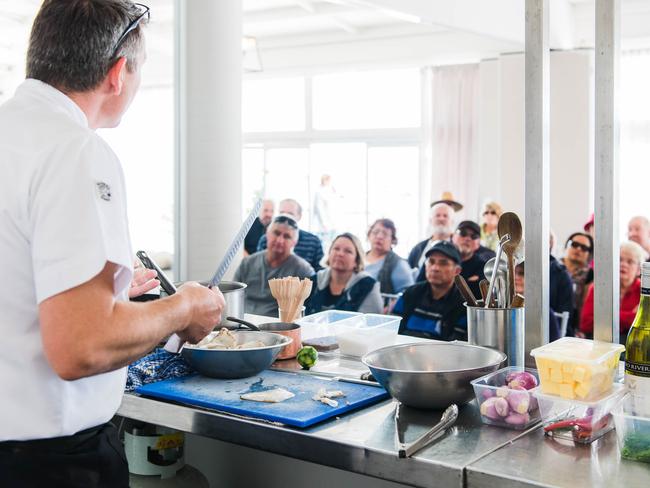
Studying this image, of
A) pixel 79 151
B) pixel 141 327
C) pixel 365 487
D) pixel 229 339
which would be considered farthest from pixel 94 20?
pixel 365 487

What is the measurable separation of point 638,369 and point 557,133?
21.1 feet

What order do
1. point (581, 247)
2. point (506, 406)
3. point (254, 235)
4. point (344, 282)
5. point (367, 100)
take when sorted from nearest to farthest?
point (506, 406) < point (344, 282) < point (581, 247) < point (254, 235) < point (367, 100)

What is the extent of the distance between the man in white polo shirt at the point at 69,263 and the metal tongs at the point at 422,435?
1.32 feet

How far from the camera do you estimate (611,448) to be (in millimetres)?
1354

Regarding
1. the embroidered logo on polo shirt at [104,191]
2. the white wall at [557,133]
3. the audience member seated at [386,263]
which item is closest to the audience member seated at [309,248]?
the audience member seated at [386,263]

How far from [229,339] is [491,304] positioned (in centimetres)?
63

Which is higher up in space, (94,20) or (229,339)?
(94,20)

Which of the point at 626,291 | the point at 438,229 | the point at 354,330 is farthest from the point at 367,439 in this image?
the point at 438,229

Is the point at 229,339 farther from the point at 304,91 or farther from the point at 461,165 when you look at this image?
the point at 304,91

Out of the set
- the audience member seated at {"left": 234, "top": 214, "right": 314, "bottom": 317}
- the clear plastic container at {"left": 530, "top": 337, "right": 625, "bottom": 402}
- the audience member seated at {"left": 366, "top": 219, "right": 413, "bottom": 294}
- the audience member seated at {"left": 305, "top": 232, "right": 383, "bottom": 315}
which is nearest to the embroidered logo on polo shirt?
the clear plastic container at {"left": 530, "top": 337, "right": 625, "bottom": 402}

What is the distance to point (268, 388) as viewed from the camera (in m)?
1.74

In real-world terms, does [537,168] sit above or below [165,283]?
above

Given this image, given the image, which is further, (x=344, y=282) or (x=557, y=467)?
(x=344, y=282)

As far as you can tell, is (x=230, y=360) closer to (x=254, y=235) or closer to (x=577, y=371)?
(x=577, y=371)
